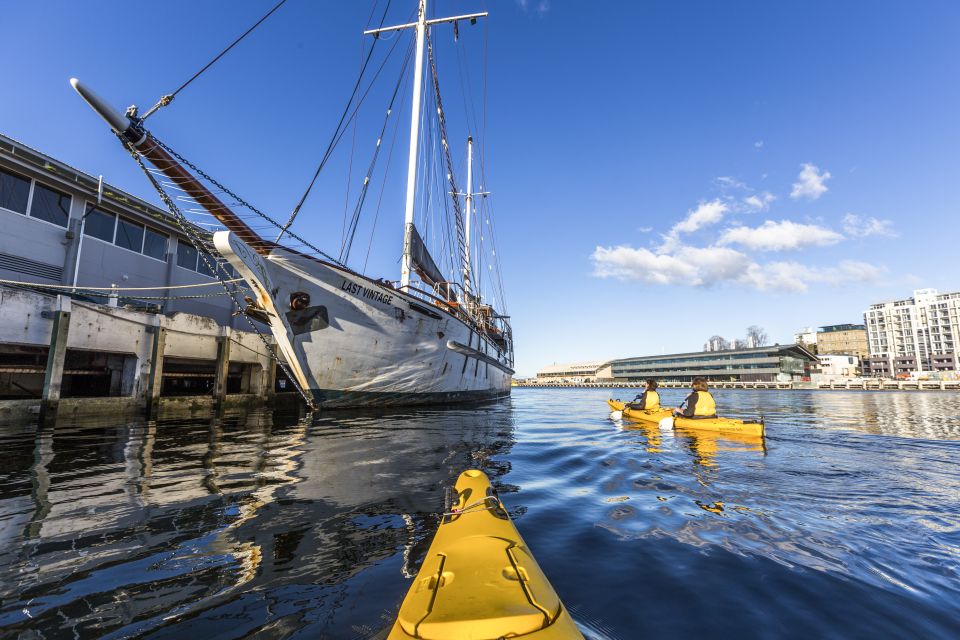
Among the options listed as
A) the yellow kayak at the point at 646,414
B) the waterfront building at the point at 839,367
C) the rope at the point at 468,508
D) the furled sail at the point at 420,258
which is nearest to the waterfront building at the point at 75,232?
the furled sail at the point at 420,258

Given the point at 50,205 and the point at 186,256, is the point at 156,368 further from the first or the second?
the point at 186,256

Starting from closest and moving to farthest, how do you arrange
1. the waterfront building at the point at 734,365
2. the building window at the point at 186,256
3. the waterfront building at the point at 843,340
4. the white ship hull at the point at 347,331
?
the white ship hull at the point at 347,331
the building window at the point at 186,256
the waterfront building at the point at 734,365
the waterfront building at the point at 843,340

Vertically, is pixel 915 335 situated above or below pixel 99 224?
above

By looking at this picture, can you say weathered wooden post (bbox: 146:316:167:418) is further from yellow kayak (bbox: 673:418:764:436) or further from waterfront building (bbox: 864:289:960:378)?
waterfront building (bbox: 864:289:960:378)

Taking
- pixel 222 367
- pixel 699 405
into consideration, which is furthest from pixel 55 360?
pixel 699 405

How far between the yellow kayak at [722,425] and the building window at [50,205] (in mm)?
25382

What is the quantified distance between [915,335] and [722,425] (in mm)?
143240

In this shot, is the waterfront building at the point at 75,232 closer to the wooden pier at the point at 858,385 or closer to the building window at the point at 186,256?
the building window at the point at 186,256

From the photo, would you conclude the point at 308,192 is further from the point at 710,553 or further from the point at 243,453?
the point at 710,553

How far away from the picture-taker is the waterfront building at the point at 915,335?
99.1 m

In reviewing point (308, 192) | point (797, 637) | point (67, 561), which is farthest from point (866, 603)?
point (308, 192)

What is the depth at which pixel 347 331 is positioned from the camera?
13.9 m

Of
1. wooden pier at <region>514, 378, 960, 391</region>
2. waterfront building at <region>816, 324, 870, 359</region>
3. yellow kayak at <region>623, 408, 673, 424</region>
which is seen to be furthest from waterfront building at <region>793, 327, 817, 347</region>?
yellow kayak at <region>623, 408, 673, 424</region>

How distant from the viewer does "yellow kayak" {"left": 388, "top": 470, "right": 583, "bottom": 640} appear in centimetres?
160
